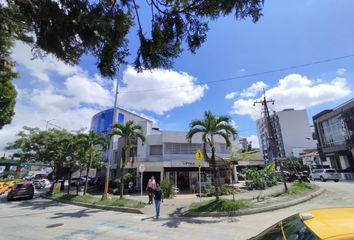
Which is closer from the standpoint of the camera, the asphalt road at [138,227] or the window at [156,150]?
the asphalt road at [138,227]

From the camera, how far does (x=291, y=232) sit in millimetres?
2645

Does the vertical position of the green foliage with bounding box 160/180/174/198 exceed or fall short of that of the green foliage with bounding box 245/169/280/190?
it falls short

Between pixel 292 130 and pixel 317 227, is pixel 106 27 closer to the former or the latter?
pixel 317 227

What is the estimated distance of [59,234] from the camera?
352 inches

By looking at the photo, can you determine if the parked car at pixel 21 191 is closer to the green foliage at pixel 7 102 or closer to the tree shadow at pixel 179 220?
the green foliage at pixel 7 102

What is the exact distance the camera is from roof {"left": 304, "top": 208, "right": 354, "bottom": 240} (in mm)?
2102

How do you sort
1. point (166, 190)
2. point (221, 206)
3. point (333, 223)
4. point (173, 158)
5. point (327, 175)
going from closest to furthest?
point (333, 223) < point (221, 206) < point (166, 190) < point (173, 158) < point (327, 175)

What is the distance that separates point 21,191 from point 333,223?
25.7 meters

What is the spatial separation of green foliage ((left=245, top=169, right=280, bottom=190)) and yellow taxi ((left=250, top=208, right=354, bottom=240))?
20179 millimetres

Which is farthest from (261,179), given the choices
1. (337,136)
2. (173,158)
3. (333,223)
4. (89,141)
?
(337,136)

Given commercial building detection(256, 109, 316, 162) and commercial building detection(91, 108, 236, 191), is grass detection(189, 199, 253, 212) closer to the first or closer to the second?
commercial building detection(91, 108, 236, 191)

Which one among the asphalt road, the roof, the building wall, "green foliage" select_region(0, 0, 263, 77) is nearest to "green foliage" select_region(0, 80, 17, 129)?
the asphalt road

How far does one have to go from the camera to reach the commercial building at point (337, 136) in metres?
36.5

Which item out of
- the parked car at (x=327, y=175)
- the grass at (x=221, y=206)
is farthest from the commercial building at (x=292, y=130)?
the grass at (x=221, y=206)
